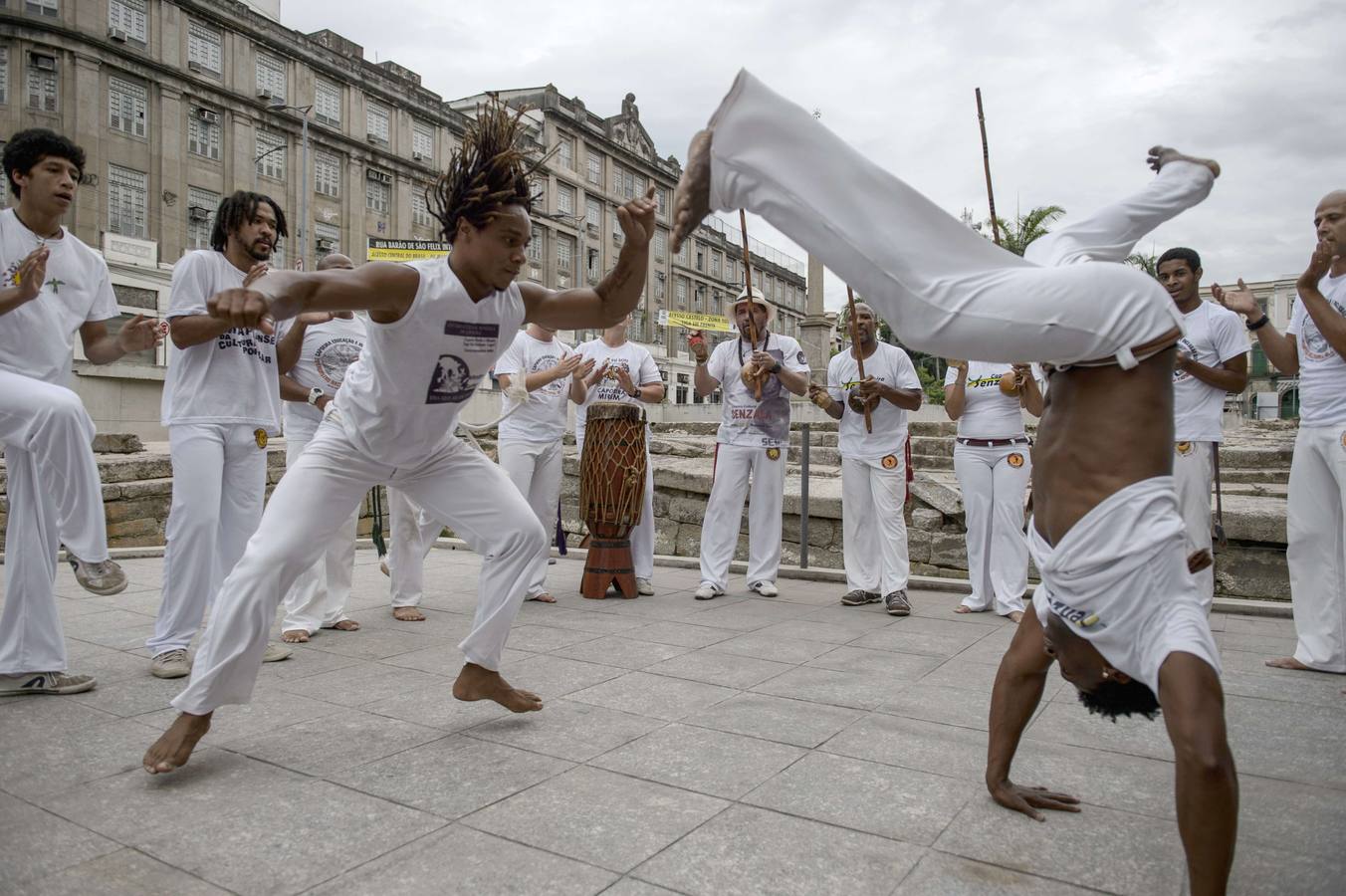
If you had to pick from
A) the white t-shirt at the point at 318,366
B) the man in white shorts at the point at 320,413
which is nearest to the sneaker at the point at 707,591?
the man in white shorts at the point at 320,413

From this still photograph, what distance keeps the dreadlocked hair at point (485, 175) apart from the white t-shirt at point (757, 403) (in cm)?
375

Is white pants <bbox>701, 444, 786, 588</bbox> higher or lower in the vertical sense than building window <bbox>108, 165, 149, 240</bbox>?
lower

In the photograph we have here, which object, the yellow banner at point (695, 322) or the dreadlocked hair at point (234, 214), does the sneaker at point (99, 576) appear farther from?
the yellow banner at point (695, 322)

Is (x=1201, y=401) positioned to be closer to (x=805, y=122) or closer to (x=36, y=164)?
(x=805, y=122)

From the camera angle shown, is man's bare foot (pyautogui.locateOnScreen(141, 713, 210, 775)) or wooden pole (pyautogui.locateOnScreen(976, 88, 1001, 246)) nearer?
man's bare foot (pyautogui.locateOnScreen(141, 713, 210, 775))

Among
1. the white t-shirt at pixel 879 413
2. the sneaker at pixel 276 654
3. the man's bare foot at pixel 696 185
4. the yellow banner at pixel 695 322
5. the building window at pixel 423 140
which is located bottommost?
the sneaker at pixel 276 654

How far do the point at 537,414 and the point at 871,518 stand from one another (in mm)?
2610

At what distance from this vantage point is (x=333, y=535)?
11.0 ft

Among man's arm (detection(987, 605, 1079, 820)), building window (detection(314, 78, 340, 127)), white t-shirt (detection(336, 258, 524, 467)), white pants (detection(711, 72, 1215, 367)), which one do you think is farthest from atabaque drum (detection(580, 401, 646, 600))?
building window (detection(314, 78, 340, 127))

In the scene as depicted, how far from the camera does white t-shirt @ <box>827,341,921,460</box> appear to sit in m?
6.72

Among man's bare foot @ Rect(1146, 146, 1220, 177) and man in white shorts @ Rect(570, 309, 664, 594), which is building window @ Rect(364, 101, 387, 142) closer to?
man in white shorts @ Rect(570, 309, 664, 594)

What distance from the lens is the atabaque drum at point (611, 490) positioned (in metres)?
6.73

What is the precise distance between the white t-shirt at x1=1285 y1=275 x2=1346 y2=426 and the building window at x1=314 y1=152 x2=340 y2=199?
121 ft

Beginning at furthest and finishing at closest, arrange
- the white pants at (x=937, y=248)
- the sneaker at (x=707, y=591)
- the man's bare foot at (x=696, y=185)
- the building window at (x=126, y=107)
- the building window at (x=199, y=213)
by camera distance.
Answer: the building window at (x=199, y=213)
the building window at (x=126, y=107)
the sneaker at (x=707, y=591)
the man's bare foot at (x=696, y=185)
the white pants at (x=937, y=248)
